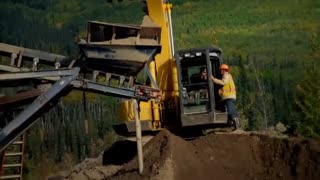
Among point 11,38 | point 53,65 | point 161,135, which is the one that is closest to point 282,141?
point 161,135

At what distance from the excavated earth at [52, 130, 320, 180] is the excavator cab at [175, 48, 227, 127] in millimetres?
560

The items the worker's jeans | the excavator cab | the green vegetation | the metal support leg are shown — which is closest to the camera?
the metal support leg

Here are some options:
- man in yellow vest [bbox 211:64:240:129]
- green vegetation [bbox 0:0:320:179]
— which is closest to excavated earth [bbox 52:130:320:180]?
man in yellow vest [bbox 211:64:240:129]

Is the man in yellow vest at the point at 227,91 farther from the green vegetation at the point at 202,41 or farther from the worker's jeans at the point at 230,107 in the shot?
the green vegetation at the point at 202,41

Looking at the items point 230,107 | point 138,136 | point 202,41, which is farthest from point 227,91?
point 202,41

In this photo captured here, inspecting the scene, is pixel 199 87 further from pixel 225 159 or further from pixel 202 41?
pixel 202 41

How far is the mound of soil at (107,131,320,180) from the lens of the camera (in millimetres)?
15648

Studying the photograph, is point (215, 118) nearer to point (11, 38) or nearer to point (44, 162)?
point (44, 162)

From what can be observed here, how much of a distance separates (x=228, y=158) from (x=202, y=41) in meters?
90.0

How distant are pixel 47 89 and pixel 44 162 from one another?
2493 inches

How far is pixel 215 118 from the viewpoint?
17.7m

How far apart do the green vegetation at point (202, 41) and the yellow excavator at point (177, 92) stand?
120 feet

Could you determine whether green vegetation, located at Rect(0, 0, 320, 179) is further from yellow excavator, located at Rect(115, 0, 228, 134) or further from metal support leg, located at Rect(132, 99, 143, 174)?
metal support leg, located at Rect(132, 99, 143, 174)

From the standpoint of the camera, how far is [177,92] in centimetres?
1836
